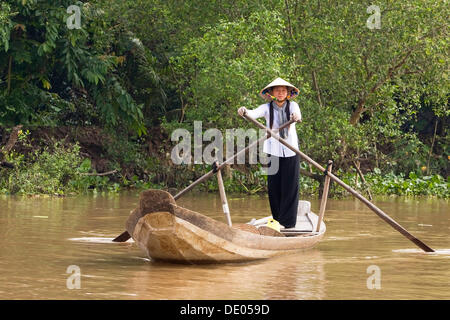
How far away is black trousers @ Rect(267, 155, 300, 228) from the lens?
831 cm

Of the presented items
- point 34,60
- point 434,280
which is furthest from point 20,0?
point 434,280

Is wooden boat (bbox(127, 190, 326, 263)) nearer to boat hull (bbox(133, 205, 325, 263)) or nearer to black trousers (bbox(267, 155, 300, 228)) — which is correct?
boat hull (bbox(133, 205, 325, 263))

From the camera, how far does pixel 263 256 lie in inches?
286

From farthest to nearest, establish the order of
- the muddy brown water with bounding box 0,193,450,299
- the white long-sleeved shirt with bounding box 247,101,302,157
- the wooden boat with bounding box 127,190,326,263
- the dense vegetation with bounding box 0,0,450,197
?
1. the dense vegetation with bounding box 0,0,450,197
2. the white long-sleeved shirt with bounding box 247,101,302,157
3. the wooden boat with bounding box 127,190,326,263
4. the muddy brown water with bounding box 0,193,450,299

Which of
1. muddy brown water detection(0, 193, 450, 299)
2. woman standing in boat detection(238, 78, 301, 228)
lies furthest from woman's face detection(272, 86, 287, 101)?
muddy brown water detection(0, 193, 450, 299)

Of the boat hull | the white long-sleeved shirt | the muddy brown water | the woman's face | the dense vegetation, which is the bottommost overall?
the muddy brown water

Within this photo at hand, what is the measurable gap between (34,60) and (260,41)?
481 cm

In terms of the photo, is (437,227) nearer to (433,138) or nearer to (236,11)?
(236,11)

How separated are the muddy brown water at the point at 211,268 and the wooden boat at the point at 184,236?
0.34ft

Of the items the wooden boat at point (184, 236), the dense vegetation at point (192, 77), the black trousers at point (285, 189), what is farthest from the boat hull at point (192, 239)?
the dense vegetation at point (192, 77)

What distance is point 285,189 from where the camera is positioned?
27.3 feet

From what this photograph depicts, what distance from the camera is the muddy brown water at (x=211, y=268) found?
18.6 feet

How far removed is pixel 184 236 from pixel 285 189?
→ 2208 mm

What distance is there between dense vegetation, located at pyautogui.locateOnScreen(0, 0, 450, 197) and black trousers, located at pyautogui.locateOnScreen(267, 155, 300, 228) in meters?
5.67
